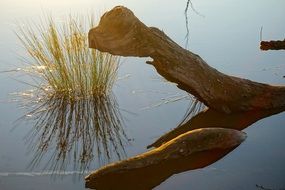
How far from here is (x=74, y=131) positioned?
345cm

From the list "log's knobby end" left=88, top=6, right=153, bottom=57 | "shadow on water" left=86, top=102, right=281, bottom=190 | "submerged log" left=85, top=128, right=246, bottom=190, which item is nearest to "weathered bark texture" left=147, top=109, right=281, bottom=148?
"shadow on water" left=86, top=102, right=281, bottom=190

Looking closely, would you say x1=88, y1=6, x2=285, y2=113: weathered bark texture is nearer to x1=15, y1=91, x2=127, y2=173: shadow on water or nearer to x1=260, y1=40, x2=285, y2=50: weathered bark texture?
x1=260, y1=40, x2=285, y2=50: weathered bark texture

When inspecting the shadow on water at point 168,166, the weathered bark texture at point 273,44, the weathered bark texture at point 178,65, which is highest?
the weathered bark texture at point 273,44

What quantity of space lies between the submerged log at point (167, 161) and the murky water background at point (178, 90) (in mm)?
65

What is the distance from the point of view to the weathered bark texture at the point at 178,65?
131 inches

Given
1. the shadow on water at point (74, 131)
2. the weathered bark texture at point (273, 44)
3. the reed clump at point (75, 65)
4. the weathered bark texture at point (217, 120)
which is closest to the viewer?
the shadow on water at point (74, 131)

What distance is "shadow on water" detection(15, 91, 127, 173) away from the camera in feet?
9.85

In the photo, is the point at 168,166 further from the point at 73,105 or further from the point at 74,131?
Answer: the point at 73,105

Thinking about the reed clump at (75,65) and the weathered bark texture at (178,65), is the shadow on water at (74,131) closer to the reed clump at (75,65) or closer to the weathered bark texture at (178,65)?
the reed clump at (75,65)

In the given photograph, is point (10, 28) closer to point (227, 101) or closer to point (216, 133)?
point (227, 101)

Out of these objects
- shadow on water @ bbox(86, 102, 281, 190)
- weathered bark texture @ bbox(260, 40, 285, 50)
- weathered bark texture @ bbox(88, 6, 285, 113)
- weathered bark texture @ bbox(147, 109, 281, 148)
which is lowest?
shadow on water @ bbox(86, 102, 281, 190)

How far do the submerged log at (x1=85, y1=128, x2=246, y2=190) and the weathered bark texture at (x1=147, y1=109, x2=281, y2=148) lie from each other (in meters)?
0.29

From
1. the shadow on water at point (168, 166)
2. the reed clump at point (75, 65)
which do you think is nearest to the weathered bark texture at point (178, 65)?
the shadow on water at point (168, 166)

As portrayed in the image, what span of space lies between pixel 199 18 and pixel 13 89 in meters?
4.36
